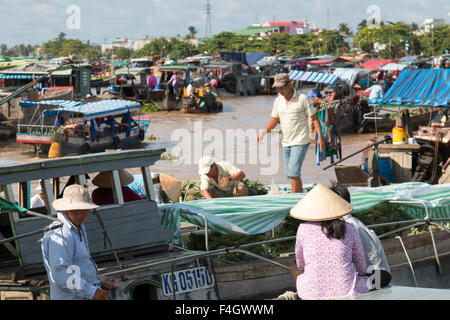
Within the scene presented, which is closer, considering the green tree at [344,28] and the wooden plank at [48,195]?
the wooden plank at [48,195]

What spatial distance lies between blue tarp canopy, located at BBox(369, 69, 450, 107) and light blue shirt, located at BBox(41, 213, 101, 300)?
8.61 meters

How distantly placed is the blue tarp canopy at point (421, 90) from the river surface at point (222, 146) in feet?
6.56

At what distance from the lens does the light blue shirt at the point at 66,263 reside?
3744 millimetres

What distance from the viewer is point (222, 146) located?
18.4 metres

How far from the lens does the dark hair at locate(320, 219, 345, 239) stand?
3.66 meters

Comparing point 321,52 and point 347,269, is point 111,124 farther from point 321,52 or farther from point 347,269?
point 321,52

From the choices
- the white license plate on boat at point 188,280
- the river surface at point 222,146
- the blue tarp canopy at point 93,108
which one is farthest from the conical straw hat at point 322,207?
the blue tarp canopy at point 93,108

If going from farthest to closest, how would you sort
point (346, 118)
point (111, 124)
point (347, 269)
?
1. point (346, 118)
2. point (111, 124)
3. point (347, 269)

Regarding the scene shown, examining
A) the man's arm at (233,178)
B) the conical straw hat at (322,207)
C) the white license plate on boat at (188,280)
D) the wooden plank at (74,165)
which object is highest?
the wooden plank at (74,165)

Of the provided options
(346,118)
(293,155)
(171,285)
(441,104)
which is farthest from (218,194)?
(346,118)

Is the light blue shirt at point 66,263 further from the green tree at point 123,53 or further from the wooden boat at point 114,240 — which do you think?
the green tree at point 123,53

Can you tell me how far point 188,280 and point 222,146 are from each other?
1318 centimetres
